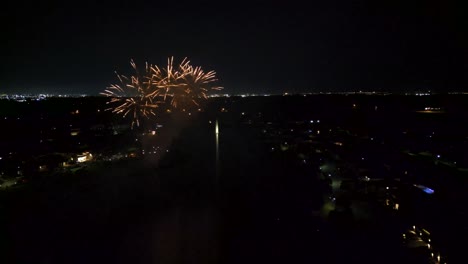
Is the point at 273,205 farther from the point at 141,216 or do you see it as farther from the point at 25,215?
the point at 25,215

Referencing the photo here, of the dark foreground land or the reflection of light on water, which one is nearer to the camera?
the dark foreground land

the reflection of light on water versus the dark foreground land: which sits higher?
the reflection of light on water

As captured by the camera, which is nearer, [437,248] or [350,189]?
[437,248]

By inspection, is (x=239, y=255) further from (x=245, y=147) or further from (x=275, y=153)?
(x=245, y=147)

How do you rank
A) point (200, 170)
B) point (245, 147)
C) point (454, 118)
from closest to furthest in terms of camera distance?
point (200, 170) → point (245, 147) → point (454, 118)

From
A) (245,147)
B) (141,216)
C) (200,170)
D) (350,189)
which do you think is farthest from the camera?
(245,147)

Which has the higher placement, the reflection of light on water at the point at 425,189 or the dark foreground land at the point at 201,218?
the reflection of light on water at the point at 425,189

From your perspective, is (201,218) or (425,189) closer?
(201,218)

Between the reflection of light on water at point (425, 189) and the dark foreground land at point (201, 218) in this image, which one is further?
the reflection of light on water at point (425, 189)

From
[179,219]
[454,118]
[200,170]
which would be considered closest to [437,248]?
[179,219]
